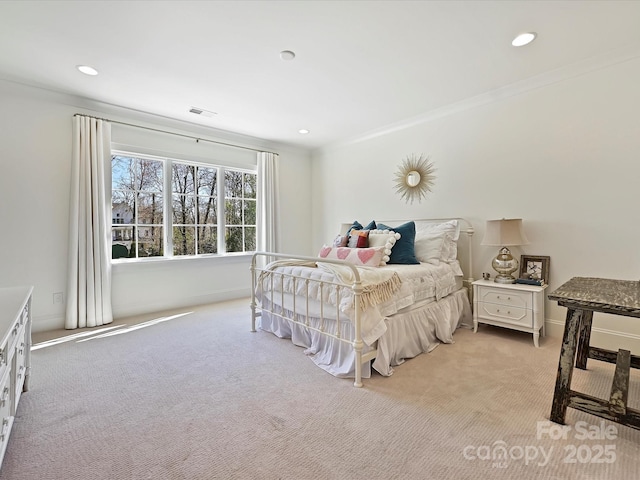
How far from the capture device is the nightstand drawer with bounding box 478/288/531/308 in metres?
2.76

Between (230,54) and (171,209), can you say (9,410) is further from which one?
(171,209)

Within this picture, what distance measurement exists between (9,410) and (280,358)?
1.58 m

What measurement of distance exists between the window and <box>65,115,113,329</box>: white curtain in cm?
31

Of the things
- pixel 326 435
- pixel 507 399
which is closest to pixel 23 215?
pixel 326 435

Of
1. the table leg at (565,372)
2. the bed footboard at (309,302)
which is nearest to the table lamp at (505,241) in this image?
the table leg at (565,372)

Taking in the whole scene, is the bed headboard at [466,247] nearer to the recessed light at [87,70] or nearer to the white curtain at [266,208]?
the white curtain at [266,208]

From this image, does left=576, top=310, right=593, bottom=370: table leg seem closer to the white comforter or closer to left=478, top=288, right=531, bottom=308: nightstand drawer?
left=478, top=288, right=531, bottom=308: nightstand drawer

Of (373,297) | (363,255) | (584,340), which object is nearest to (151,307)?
(363,255)

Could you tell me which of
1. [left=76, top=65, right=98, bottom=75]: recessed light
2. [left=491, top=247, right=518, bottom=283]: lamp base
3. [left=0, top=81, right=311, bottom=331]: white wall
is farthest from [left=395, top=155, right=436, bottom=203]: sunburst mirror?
[left=76, top=65, right=98, bottom=75]: recessed light

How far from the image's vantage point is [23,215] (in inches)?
122

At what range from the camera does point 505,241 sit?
2.87 m

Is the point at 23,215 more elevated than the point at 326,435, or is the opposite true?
the point at 23,215

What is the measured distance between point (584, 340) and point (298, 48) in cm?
308

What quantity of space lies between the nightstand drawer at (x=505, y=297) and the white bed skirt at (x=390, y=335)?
0.92ft
